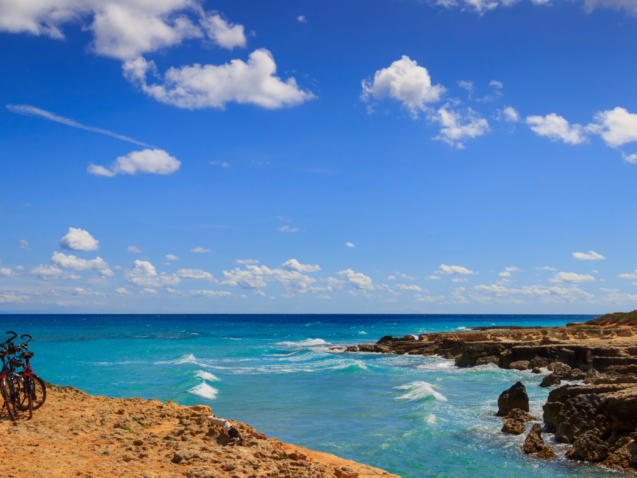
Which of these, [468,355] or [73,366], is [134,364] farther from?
[468,355]

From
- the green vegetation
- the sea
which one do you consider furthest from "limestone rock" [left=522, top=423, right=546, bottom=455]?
the green vegetation

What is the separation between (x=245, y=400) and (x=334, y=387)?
552cm

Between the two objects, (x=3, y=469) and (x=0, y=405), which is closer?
(x=3, y=469)

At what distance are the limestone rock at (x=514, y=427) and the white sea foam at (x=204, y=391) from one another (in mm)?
12407

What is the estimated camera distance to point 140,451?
8.35m

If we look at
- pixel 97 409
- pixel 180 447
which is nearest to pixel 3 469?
pixel 180 447

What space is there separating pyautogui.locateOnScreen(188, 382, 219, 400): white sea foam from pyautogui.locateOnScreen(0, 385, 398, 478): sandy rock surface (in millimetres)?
9094

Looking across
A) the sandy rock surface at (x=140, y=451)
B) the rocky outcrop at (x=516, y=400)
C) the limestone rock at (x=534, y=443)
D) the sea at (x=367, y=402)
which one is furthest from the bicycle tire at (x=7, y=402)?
the rocky outcrop at (x=516, y=400)

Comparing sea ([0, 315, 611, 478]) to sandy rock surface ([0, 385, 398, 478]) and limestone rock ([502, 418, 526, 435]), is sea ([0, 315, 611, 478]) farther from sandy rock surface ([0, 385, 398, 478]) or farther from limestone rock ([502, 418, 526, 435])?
sandy rock surface ([0, 385, 398, 478])

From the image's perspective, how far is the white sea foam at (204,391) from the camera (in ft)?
66.0

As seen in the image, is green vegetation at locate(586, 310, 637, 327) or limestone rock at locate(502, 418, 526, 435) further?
green vegetation at locate(586, 310, 637, 327)

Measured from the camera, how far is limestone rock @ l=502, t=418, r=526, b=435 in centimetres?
1312

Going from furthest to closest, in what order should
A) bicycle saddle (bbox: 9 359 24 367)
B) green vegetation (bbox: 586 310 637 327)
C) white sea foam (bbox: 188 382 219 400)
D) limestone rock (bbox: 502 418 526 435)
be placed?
green vegetation (bbox: 586 310 637 327) < white sea foam (bbox: 188 382 219 400) < limestone rock (bbox: 502 418 526 435) < bicycle saddle (bbox: 9 359 24 367)

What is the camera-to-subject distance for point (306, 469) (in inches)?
303
